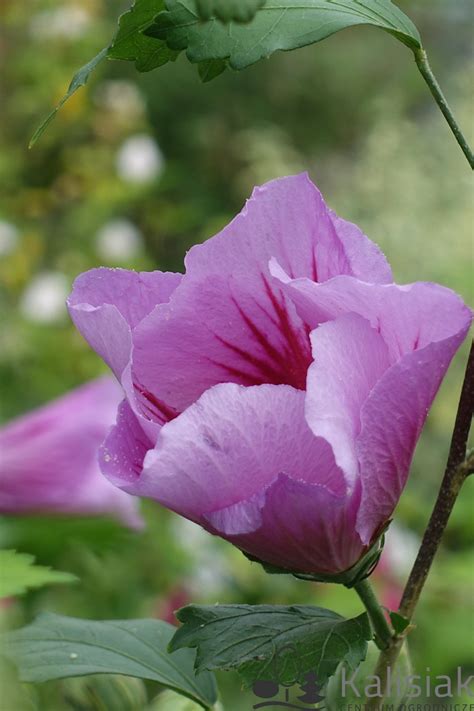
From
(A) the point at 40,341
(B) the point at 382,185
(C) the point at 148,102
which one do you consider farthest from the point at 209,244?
(C) the point at 148,102

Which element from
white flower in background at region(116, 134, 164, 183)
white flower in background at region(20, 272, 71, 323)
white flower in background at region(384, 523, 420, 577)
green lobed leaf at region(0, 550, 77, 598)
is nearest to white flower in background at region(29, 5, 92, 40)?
white flower in background at region(116, 134, 164, 183)

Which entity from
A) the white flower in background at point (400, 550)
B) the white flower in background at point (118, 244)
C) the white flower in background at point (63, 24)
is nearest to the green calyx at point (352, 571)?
the white flower in background at point (400, 550)

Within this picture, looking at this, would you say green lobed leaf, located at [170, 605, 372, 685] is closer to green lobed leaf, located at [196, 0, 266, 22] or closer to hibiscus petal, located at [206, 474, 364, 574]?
hibiscus petal, located at [206, 474, 364, 574]

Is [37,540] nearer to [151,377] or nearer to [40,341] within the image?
[151,377]

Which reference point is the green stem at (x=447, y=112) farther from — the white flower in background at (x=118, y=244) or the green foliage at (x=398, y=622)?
the white flower in background at (x=118, y=244)

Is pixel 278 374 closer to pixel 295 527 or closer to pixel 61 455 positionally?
pixel 295 527
